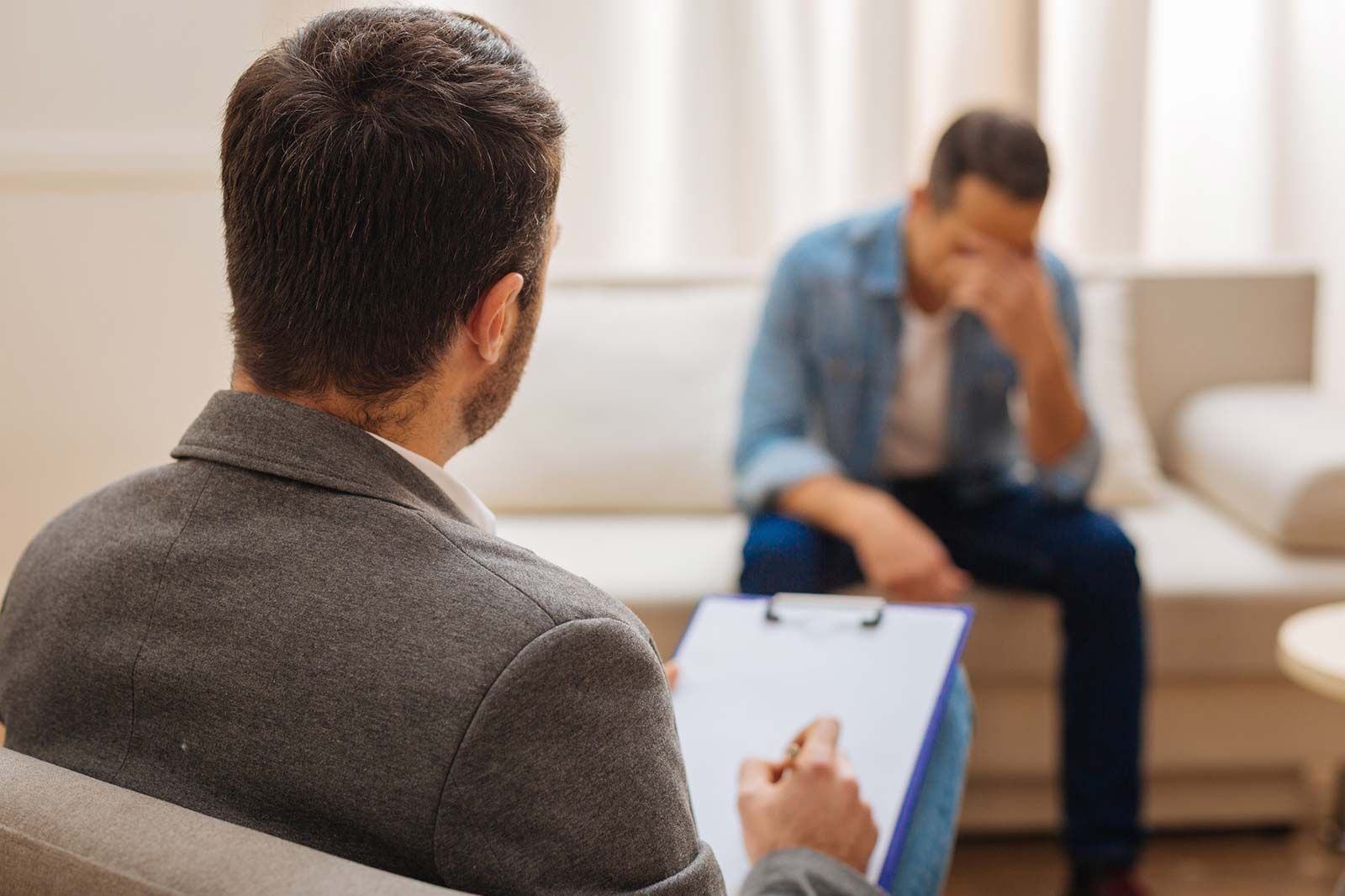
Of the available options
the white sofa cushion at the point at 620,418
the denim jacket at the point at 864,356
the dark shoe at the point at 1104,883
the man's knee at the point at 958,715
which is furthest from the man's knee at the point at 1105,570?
the man's knee at the point at 958,715

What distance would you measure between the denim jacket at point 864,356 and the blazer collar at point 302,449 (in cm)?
131

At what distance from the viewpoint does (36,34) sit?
3.89 feet

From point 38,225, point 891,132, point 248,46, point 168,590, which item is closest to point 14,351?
point 38,225

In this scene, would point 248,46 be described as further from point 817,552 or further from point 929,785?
point 817,552

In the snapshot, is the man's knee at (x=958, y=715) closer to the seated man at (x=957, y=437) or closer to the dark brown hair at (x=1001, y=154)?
the seated man at (x=957, y=437)

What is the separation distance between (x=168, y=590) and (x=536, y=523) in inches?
59.6

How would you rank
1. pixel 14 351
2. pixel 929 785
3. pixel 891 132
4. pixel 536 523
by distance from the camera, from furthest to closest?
1. pixel 891 132
2. pixel 536 523
3. pixel 14 351
4. pixel 929 785

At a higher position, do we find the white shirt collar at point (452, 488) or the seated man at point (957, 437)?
the white shirt collar at point (452, 488)

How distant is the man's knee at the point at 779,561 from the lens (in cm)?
179

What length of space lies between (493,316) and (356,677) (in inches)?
7.9

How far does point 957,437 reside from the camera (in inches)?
78.9

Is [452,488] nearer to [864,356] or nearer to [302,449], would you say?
[302,449]

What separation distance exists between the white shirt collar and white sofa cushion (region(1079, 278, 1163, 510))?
1.60m

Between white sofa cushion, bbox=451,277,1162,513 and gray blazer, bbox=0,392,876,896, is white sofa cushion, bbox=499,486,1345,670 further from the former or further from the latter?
gray blazer, bbox=0,392,876,896
